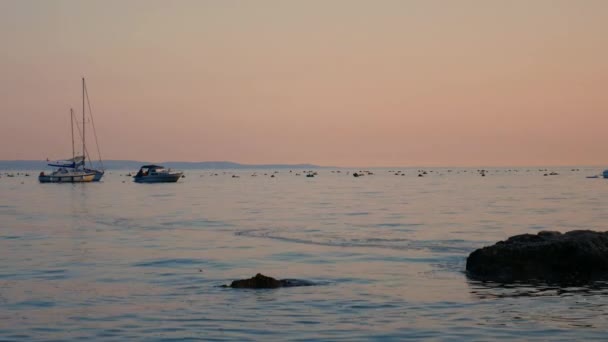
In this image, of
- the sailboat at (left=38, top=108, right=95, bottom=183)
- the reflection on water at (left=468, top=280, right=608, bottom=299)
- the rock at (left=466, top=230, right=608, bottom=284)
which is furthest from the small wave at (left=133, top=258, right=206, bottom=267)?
the sailboat at (left=38, top=108, right=95, bottom=183)

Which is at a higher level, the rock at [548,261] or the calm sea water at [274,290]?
the rock at [548,261]

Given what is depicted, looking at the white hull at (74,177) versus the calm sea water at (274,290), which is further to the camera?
the white hull at (74,177)

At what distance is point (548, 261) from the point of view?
74.6 feet

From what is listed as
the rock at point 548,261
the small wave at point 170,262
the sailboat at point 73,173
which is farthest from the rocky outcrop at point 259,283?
the sailboat at point 73,173

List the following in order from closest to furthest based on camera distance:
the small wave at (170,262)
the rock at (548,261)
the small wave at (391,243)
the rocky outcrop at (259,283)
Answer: the rocky outcrop at (259,283) < the rock at (548,261) < the small wave at (170,262) < the small wave at (391,243)

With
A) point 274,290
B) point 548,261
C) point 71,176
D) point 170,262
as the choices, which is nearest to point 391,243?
point 170,262

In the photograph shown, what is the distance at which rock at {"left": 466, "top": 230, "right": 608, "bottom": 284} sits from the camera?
878 inches

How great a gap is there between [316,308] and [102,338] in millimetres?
4991

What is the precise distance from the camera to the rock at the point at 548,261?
22312mm

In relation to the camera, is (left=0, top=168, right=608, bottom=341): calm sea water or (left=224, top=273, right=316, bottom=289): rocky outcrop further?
(left=224, top=273, right=316, bottom=289): rocky outcrop

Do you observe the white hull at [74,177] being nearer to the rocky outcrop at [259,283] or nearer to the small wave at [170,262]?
the small wave at [170,262]

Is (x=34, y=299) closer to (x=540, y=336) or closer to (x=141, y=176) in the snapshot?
(x=540, y=336)

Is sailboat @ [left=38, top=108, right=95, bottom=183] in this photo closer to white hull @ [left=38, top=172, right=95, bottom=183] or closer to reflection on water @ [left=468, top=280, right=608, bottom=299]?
white hull @ [left=38, top=172, right=95, bottom=183]

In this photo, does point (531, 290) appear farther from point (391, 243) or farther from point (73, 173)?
point (73, 173)
